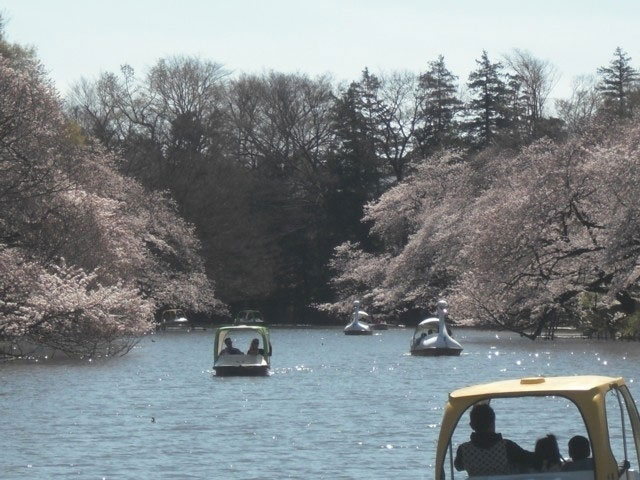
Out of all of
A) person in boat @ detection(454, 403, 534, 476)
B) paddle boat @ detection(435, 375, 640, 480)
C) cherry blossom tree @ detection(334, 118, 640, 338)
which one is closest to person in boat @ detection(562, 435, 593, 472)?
paddle boat @ detection(435, 375, 640, 480)

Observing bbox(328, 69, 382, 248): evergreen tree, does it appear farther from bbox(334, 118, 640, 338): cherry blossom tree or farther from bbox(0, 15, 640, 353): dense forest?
bbox(334, 118, 640, 338): cherry blossom tree

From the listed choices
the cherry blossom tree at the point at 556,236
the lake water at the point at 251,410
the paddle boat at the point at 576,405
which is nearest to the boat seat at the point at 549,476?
the paddle boat at the point at 576,405

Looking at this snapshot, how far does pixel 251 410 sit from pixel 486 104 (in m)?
65.9

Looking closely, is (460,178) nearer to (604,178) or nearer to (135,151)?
(135,151)

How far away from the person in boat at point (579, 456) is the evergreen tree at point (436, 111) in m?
79.5

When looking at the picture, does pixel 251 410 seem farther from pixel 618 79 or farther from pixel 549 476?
pixel 618 79

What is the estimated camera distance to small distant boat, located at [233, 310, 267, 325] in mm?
90131

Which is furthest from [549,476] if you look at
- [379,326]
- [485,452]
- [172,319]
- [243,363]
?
[172,319]

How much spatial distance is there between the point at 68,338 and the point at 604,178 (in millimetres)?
18961

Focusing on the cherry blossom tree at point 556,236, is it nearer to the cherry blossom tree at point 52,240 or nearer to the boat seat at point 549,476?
the cherry blossom tree at point 52,240

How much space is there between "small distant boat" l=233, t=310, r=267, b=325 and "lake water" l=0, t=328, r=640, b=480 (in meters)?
30.0

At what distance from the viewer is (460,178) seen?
80438 mm

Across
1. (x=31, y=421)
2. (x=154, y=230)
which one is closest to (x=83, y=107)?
(x=154, y=230)

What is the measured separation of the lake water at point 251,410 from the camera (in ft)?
78.4
